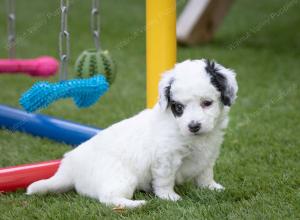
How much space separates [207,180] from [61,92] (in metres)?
0.92

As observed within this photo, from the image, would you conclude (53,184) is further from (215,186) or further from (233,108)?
(233,108)

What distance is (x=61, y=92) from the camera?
3.54m

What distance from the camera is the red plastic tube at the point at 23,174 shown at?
11.5 ft

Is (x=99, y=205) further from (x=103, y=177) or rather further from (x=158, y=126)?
(x=158, y=126)

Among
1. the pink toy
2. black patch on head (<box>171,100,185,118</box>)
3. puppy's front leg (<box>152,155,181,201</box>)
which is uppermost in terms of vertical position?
black patch on head (<box>171,100,185,118</box>)

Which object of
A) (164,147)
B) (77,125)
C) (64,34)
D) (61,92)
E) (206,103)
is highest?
(64,34)

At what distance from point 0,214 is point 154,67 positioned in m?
1.36

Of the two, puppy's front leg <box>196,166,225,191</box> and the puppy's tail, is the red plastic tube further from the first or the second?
puppy's front leg <box>196,166,225,191</box>

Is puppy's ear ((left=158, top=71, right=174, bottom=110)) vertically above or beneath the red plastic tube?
above

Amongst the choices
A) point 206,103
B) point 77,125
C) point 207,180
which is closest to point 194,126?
point 206,103

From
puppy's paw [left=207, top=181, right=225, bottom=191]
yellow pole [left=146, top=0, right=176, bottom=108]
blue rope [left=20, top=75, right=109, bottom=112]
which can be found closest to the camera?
puppy's paw [left=207, top=181, right=225, bottom=191]

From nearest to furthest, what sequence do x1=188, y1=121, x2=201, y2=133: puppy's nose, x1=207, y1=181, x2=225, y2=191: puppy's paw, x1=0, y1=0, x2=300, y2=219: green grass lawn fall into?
x1=188, y1=121, x2=201, y2=133: puppy's nose → x1=0, y1=0, x2=300, y2=219: green grass lawn → x1=207, y1=181, x2=225, y2=191: puppy's paw

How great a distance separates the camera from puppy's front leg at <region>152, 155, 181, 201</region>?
125 inches

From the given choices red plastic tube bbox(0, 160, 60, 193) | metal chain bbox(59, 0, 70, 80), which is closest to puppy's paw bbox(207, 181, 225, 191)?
red plastic tube bbox(0, 160, 60, 193)
